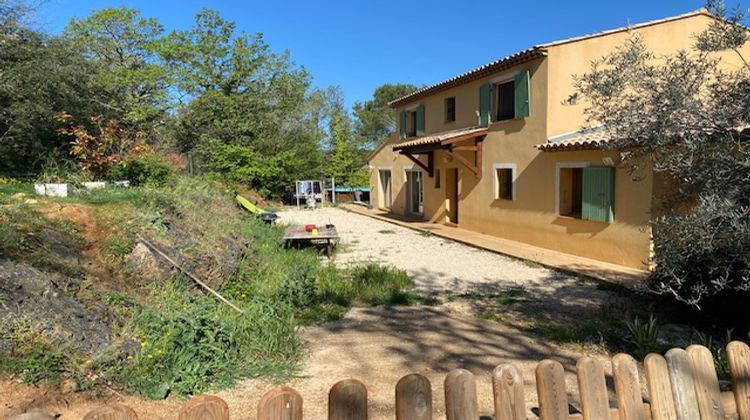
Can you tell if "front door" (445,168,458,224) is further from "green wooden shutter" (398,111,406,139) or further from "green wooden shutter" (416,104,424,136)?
"green wooden shutter" (398,111,406,139)

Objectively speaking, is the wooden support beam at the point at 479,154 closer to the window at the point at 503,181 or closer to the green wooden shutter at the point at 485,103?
the green wooden shutter at the point at 485,103

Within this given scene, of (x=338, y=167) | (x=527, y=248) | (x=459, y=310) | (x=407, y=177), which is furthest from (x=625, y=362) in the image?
(x=338, y=167)

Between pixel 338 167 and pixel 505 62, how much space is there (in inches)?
747

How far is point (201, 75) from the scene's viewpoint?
2770 cm

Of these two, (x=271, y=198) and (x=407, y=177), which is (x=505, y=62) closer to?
(x=407, y=177)

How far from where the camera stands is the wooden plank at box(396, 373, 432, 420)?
1610 mm

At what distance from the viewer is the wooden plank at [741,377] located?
206 centimetres

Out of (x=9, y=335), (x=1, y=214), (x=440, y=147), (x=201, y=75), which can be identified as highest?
(x=201, y=75)

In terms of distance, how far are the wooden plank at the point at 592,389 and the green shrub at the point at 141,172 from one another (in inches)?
412

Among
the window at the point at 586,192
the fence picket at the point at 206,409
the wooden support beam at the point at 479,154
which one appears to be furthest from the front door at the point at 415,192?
the fence picket at the point at 206,409

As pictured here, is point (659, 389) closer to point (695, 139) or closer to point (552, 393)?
Answer: point (552, 393)

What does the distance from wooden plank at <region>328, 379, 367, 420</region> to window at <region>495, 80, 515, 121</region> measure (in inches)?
484

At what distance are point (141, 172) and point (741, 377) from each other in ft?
37.8

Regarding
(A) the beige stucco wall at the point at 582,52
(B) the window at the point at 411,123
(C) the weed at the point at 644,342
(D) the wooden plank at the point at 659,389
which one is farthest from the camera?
(B) the window at the point at 411,123
